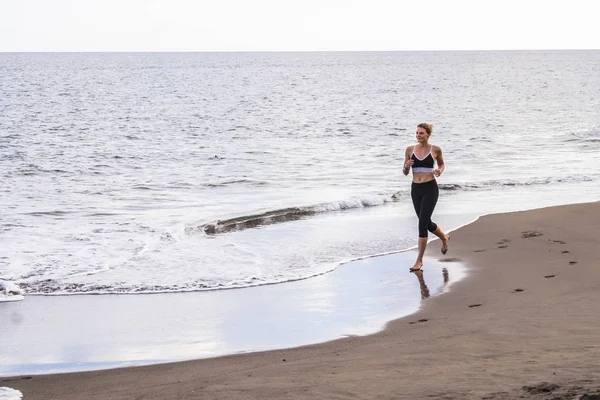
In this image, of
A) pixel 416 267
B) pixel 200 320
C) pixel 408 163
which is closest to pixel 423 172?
pixel 408 163

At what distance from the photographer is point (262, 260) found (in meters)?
11.0

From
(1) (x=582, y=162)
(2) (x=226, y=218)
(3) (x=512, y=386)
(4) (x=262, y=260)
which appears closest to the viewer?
(3) (x=512, y=386)

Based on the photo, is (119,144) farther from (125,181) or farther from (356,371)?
(356,371)

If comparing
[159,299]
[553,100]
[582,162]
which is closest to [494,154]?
[582,162]

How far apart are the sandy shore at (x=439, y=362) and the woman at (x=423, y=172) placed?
107 centimetres

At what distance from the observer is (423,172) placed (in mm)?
9625

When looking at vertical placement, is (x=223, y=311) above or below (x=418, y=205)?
below

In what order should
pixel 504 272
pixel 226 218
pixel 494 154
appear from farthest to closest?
pixel 494 154, pixel 226 218, pixel 504 272

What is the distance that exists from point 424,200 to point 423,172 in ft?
1.28

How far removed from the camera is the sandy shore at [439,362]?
505 cm

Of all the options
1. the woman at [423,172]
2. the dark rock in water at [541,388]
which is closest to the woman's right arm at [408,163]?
the woman at [423,172]

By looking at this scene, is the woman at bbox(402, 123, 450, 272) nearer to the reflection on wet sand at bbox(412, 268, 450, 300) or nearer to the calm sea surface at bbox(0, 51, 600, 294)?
the reflection on wet sand at bbox(412, 268, 450, 300)

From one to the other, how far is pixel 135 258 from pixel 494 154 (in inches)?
704

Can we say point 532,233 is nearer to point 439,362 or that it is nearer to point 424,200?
point 424,200
